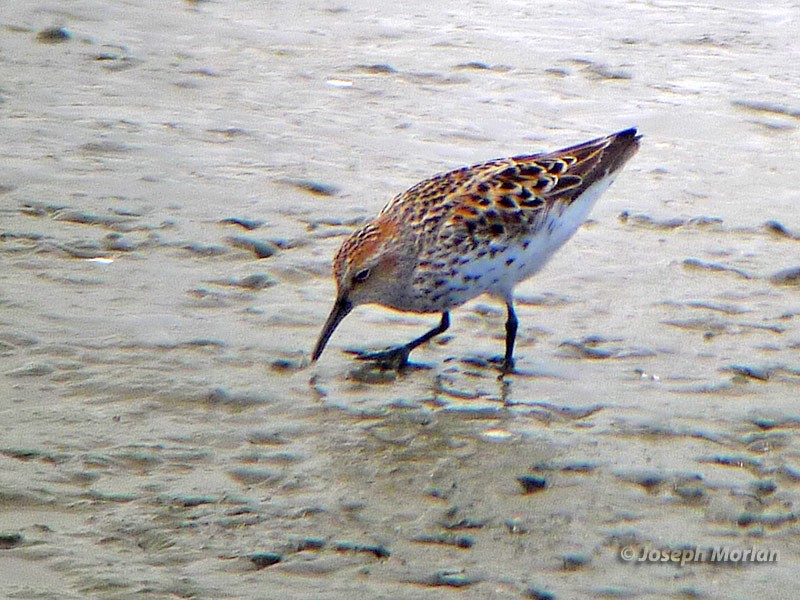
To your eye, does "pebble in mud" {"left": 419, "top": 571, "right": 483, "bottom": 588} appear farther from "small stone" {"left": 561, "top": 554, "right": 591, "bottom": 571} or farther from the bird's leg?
the bird's leg

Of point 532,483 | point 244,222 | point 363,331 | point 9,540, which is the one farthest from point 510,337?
point 9,540

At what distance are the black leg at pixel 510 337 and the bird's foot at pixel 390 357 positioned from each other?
21.2 inches

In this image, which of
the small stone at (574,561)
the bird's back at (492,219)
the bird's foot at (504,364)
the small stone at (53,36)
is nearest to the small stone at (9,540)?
the small stone at (574,561)

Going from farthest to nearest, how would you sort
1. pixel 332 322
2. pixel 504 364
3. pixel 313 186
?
1. pixel 313 186
2. pixel 504 364
3. pixel 332 322

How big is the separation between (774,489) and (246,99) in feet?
22.3

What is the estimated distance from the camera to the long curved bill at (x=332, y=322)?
7.24m

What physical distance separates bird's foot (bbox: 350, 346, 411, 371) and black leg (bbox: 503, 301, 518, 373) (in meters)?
0.54

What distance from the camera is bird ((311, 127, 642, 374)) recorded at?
7.34 metres

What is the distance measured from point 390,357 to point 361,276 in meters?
0.51

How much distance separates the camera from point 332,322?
7270 millimetres

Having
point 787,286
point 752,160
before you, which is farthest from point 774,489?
point 752,160

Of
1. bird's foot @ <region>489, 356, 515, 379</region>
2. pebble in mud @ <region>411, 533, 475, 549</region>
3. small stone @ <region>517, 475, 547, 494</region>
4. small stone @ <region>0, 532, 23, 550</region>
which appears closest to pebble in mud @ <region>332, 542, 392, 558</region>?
pebble in mud @ <region>411, 533, 475, 549</region>

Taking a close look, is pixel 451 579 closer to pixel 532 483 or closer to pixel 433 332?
pixel 532 483

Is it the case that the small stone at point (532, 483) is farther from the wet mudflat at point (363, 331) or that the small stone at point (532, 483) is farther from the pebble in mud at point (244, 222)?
the pebble in mud at point (244, 222)
